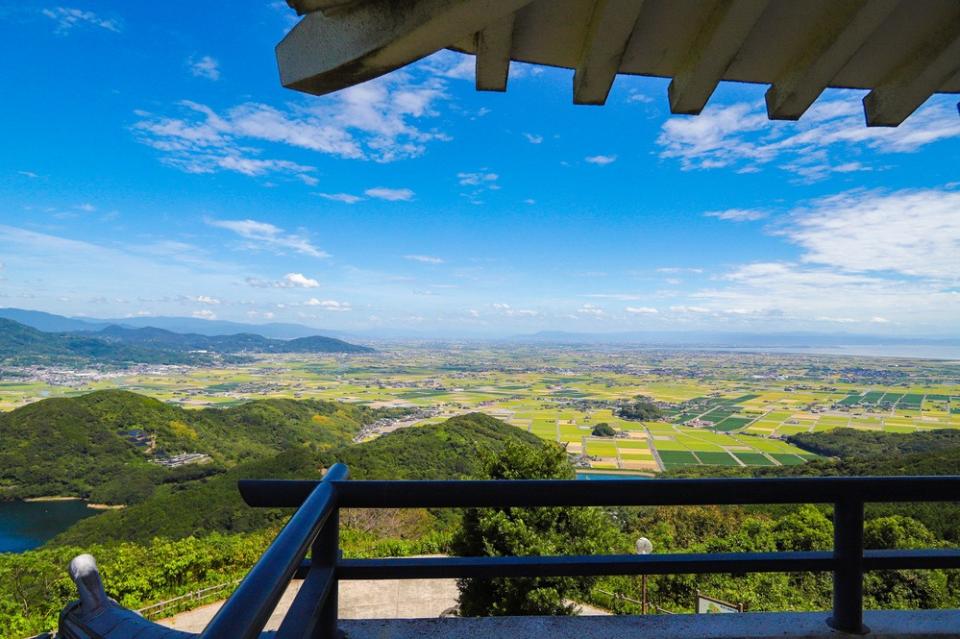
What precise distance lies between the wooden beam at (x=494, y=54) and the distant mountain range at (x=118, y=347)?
135 metres

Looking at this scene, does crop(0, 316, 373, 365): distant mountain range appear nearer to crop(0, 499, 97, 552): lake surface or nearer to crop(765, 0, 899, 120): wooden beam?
crop(0, 499, 97, 552): lake surface

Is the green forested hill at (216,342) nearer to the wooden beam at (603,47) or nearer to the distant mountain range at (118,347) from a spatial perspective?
the distant mountain range at (118,347)

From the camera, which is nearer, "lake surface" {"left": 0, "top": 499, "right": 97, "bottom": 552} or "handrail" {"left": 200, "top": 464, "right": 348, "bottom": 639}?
"handrail" {"left": 200, "top": 464, "right": 348, "bottom": 639}

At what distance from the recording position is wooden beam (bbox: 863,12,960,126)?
1.46 metres

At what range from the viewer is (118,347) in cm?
11938

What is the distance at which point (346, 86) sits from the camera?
1297 millimetres

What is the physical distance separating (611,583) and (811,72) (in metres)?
14.1

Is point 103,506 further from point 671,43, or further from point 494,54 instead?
point 671,43

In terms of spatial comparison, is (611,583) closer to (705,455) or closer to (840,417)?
(705,455)

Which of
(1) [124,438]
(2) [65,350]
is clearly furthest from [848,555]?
(2) [65,350]

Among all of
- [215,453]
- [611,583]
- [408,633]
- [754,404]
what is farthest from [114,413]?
[754,404]

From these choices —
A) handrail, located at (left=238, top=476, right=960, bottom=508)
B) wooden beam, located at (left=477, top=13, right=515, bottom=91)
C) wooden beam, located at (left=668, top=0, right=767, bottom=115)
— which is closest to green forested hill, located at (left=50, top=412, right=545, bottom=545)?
handrail, located at (left=238, top=476, right=960, bottom=508)

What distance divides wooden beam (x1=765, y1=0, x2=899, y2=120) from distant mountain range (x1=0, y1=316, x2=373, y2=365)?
135m

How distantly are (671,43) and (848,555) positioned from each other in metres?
1.62
